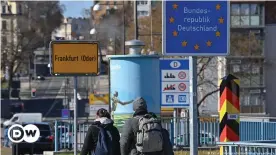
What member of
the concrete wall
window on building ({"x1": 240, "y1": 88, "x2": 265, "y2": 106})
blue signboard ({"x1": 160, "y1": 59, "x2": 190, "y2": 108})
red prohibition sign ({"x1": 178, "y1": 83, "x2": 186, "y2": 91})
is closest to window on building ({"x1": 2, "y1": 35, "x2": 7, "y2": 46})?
window on building ({"x1": 240, "y1": 88, "x2": 265, "y2": 106})

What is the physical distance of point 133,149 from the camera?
10.2 m

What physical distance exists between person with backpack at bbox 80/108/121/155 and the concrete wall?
59.1 metres

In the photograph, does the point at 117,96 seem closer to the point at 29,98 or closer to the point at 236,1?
the point at 236,1

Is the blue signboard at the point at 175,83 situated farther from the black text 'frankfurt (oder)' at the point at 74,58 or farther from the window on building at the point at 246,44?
the window on building at the point at 246,44

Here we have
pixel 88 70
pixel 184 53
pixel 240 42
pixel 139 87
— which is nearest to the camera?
pixel 184 53

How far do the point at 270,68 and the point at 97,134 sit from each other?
203 feet

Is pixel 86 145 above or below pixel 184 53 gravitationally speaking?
below

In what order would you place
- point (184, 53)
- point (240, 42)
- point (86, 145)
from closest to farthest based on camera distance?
point (184, 53) → point (86, 145) → point (240, 42)

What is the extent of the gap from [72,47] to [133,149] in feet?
23.3

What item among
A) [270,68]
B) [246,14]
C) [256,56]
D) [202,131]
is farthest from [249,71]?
[202,131]

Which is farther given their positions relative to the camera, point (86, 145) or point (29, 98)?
point (29, 98)

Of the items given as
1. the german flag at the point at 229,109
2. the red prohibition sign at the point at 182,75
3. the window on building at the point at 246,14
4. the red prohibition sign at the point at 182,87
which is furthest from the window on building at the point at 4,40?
the german flag at the point at 229,109

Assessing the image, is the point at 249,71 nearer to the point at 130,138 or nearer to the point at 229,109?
the point at 229,109

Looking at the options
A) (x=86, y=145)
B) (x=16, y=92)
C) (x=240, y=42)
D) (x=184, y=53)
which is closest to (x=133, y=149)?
(x=184, y=53)
